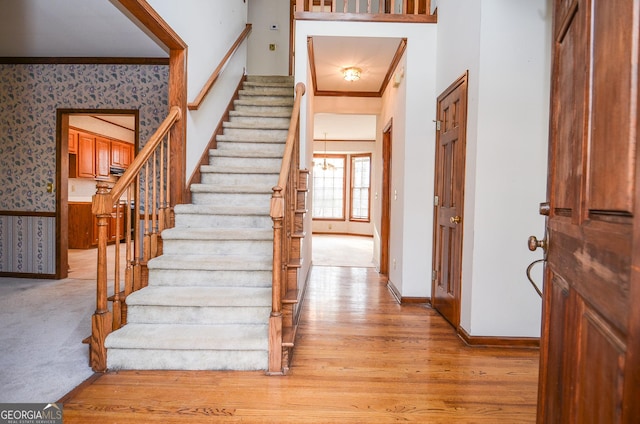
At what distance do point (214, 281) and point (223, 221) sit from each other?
65 cm

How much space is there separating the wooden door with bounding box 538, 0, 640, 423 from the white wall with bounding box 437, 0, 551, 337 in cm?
147

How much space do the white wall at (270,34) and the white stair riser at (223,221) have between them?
420cm

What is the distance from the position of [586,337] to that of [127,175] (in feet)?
8.14

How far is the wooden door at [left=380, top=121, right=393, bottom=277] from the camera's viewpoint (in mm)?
4844

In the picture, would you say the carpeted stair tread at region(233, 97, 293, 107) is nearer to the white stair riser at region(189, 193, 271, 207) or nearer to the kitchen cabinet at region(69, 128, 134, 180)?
the white stair riser at region(189, 193, 271, 207)

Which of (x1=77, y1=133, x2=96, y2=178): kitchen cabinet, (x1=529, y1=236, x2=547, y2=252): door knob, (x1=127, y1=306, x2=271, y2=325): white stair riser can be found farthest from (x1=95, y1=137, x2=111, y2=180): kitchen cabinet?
(x1=529, y1=236, x2=547, y2=252): door knob

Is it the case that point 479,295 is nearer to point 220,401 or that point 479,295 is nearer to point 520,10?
point 220,401

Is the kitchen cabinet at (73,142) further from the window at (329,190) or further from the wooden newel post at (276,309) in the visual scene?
the wooden newel post at (276,309)

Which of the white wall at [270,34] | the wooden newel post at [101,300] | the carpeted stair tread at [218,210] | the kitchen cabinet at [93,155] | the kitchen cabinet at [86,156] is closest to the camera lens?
the wooden newel post at [101,300]

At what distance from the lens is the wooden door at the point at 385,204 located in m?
4.84

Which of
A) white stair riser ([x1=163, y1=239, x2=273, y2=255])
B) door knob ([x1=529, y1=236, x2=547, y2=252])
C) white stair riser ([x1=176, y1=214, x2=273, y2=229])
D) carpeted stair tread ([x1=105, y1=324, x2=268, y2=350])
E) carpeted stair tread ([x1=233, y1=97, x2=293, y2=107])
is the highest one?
carpeted stair tread ([x1=233, y1=97, x2=293, y2=107])

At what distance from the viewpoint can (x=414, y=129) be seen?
3.55m

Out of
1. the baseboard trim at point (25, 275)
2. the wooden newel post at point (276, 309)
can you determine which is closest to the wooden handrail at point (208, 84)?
the wooden newel post at point (276, 309)

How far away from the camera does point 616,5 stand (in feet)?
2.37
